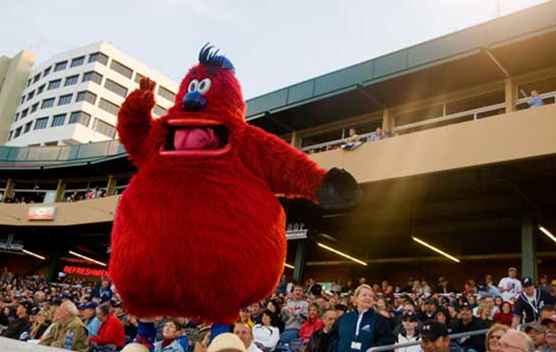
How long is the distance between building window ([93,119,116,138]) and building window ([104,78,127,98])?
3.10 meters

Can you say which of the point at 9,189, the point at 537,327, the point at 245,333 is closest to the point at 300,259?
the point at 537,327

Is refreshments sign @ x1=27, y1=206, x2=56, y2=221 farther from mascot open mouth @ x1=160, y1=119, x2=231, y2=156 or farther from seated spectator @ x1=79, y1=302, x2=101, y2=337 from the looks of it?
mascot open mouth @ x1=160, y1=119, x2=231, y2=156

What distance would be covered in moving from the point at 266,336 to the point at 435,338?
10.1ft

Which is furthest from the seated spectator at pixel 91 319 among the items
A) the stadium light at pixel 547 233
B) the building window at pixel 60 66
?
the building window at pixel 60 66

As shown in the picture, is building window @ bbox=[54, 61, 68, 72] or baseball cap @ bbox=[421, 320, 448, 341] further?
building window @ bbox=[54, 61, 68, 72]

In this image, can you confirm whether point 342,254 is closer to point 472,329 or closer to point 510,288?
point 510,288

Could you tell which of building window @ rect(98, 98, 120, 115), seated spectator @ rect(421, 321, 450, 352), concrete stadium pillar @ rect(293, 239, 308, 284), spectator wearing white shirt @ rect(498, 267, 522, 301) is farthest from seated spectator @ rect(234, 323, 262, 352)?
building window @ rect(98, 98, 120, 115)

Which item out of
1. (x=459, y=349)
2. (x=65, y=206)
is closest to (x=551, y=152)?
(x=459, y=349)

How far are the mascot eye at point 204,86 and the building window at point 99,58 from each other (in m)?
45.7

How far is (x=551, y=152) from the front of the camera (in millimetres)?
9641

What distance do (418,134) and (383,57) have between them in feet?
10.9

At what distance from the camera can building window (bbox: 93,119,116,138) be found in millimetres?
44344

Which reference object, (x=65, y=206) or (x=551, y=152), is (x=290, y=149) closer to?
(x=551, y=152)

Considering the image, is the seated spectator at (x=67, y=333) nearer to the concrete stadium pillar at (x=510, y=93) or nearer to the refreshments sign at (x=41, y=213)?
the concrete stadium pillar at (x=510, y=93)
